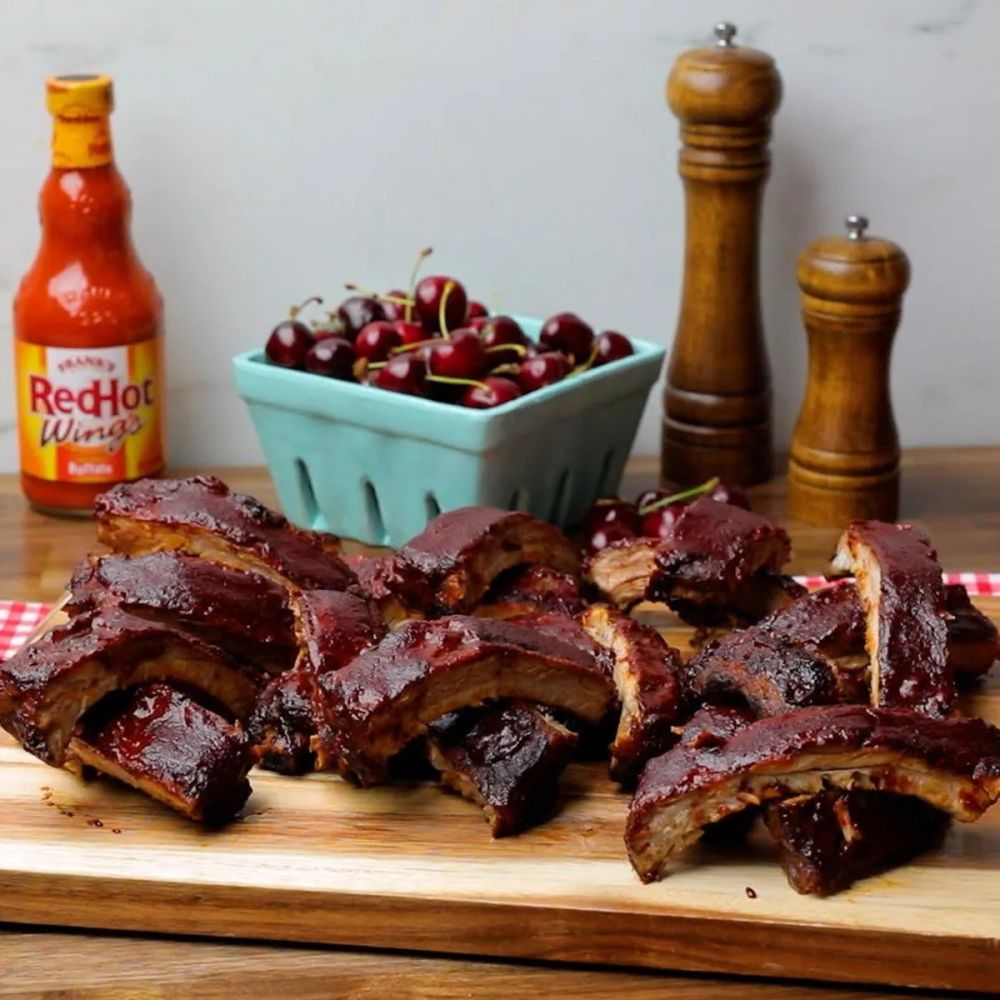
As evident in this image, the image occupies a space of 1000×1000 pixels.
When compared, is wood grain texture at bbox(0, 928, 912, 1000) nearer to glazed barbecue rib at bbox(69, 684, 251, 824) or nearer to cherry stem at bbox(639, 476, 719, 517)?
glazed barbecue rib at bbox(69, 684, 251, 824)

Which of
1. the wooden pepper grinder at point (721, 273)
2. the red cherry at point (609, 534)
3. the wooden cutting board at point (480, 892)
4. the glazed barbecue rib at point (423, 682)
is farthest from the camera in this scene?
the wooden pepper grinder at point (721, 273)

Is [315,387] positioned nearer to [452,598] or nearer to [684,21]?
[452,598]

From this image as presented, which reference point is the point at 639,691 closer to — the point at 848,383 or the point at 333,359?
the point at 333,359

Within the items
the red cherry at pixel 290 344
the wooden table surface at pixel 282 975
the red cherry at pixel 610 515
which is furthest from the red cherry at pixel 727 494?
the wooden table surface at pixel 282 975

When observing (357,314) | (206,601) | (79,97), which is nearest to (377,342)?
(357,314)

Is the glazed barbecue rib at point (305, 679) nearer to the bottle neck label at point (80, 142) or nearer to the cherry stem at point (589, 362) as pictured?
the cherry stem at point (589, 362)

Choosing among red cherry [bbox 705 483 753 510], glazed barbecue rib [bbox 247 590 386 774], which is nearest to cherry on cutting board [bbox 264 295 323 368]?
red cherry [bbox 705 483 753 510]
